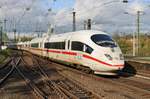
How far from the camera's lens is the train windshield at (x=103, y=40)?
2406cm

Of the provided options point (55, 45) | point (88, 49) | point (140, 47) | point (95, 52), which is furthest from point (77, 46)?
point (140, 47)

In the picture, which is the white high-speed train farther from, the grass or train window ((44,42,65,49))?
the grass

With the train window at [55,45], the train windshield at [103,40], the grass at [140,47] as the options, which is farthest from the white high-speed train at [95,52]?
the grass at [140,47]

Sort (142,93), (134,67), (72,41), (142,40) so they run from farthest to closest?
(142,40), (134,67), (72,41), (142,93)

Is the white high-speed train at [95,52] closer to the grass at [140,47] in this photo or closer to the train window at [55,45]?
the train window at [55,45]

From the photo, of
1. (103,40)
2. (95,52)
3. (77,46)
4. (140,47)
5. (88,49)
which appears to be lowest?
(140,47)

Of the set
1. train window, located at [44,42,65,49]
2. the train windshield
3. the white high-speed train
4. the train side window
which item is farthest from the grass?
the train side window

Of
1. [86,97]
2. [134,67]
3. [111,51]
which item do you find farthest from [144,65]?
[86,97]

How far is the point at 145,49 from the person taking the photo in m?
80.6

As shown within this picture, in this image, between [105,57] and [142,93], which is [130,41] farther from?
[142,93]

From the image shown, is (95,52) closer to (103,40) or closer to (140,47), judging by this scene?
(103,40)

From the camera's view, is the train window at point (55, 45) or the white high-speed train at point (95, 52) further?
the train window at point (55, 45)

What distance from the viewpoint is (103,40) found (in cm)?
2467

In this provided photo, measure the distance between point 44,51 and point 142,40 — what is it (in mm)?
47467
